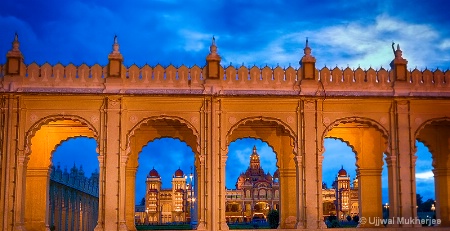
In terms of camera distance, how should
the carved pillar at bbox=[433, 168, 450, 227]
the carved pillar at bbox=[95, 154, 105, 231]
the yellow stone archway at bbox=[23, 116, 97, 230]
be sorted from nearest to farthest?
1. the carved pillar at bbox=[95, 154, 105, 231]
2. the yellow stone archway at bbox=[23, 116, 97, 230]
3. the carved pillar at bbox=[433, 168, 450, 227]

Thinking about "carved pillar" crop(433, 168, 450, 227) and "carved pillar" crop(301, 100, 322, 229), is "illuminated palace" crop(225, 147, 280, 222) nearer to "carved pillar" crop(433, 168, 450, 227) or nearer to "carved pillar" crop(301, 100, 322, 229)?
"carved pillar" crop(433, 168, 450, 227)

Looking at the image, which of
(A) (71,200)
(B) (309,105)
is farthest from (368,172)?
(A) (71,200)

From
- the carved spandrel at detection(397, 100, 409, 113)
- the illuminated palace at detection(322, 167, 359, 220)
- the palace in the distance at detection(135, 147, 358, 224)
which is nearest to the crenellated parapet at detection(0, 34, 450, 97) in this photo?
the carved spandrel at detection(397, 100, 409, 113)

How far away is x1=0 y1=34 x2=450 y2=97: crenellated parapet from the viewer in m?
23.2

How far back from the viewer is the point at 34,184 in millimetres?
25609

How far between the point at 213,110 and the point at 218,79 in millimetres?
1134

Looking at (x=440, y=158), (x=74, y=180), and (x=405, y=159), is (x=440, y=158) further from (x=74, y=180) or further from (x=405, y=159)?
(x=74, y=180)

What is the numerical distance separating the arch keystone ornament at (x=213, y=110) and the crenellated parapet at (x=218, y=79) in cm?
4

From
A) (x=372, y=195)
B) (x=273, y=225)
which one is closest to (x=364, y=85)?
(x=372, y=195)

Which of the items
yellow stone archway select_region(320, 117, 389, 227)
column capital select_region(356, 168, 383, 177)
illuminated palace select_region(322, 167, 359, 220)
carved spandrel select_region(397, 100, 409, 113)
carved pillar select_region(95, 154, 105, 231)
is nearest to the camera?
carved pillar select_region(95, 154, 105, 231)

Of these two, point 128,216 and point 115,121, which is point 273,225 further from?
point 115,121

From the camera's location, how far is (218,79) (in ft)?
77.6

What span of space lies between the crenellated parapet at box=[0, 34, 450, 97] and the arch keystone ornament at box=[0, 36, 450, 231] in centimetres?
4

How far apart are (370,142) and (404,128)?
3230 mm
